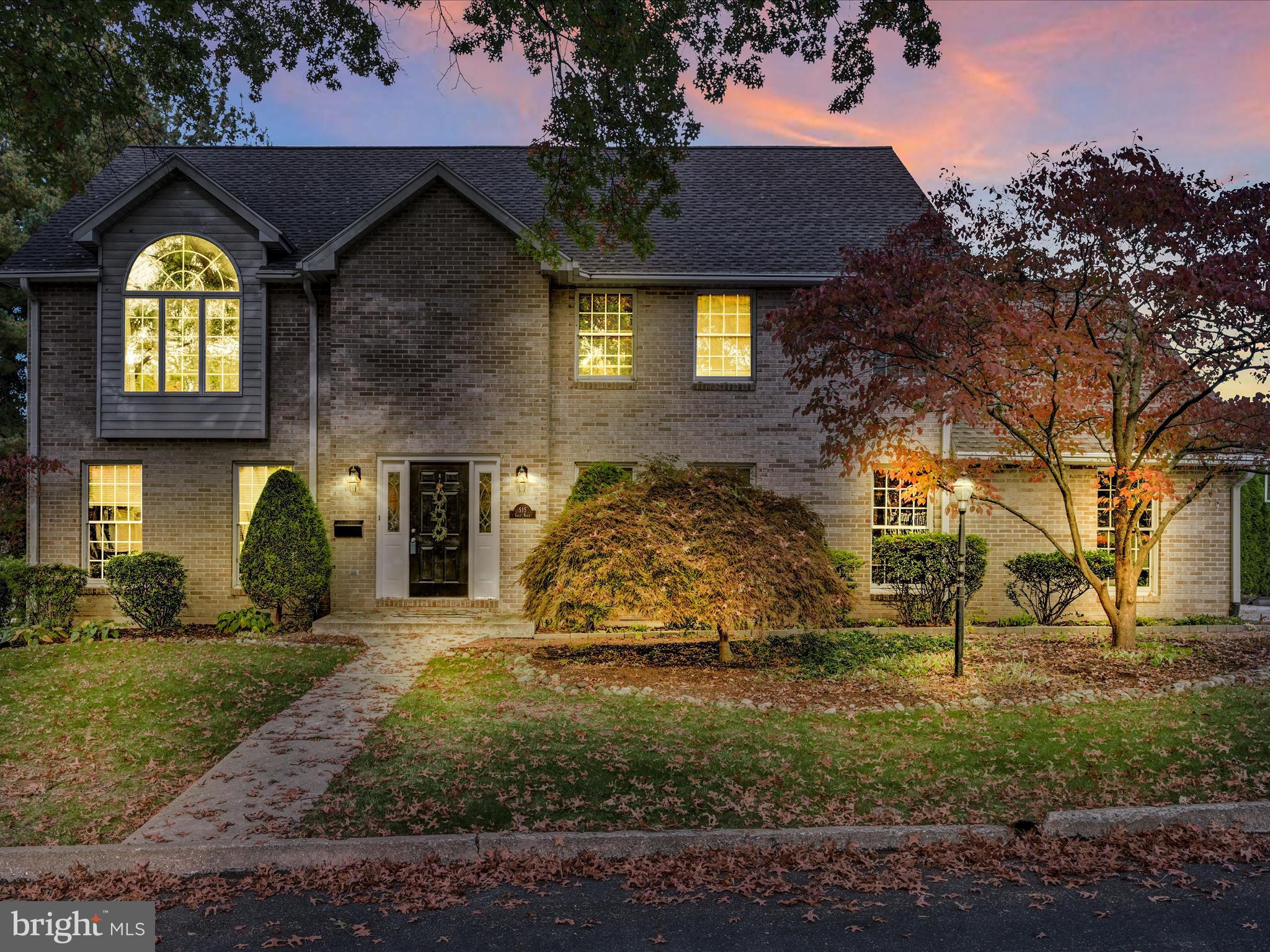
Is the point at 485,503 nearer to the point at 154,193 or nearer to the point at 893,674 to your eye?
the point at 893,674

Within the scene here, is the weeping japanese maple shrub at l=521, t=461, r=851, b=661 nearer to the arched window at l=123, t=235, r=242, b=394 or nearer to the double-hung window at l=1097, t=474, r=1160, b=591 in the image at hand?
the double-hung window at l=1097, t=474, r=1160, b=591

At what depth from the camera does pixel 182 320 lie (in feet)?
45.7

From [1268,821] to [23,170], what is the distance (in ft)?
92.8

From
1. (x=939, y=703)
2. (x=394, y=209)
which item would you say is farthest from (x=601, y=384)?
(x=939, y=703)

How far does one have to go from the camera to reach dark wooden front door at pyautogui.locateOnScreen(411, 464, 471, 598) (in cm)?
1388

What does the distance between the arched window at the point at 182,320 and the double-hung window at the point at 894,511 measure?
10.9 meters

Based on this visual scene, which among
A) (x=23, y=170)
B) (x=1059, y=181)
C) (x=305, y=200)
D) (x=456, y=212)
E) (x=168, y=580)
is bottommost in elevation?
(x=168, y=580)

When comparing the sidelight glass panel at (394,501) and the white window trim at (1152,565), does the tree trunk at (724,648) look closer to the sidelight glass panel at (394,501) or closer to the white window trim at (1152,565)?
the sidelight glass panel at (394,501)

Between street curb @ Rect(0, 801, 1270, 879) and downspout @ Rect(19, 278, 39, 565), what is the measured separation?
1073 centimetres

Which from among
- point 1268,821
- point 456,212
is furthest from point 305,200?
point 1268,821

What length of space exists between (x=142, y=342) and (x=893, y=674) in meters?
12.4

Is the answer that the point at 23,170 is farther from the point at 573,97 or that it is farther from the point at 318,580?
the point at 573,97

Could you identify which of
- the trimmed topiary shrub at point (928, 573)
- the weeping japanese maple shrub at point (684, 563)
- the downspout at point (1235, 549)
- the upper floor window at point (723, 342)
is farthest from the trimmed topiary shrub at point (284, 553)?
the downspout at point (1235, 549)

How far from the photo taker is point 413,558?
13.9m
